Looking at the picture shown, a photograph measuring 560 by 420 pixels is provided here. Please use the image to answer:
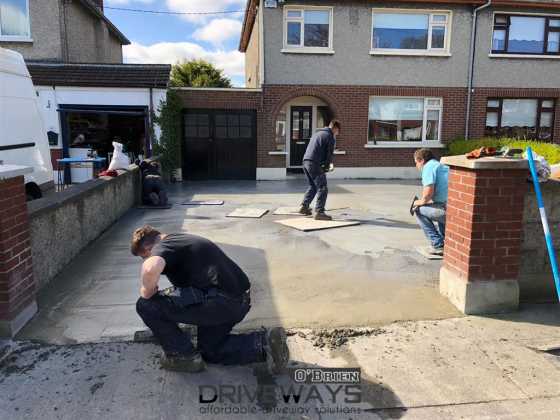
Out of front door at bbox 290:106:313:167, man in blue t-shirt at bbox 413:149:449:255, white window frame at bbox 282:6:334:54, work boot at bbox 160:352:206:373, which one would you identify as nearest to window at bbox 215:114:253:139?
front door at bbox 290:106:313:167

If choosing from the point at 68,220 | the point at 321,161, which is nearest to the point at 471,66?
the point at 321,161

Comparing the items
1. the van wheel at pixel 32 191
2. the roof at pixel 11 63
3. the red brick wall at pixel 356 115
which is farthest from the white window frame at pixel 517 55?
the van wheel at pixel 32 191

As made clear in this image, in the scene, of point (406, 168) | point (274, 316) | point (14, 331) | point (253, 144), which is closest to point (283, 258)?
point (274, 316)

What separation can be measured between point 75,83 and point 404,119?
10.2 m

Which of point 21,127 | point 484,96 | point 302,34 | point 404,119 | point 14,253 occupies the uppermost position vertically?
point 302,34

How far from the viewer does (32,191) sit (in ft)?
21.0

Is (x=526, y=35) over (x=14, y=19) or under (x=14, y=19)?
under

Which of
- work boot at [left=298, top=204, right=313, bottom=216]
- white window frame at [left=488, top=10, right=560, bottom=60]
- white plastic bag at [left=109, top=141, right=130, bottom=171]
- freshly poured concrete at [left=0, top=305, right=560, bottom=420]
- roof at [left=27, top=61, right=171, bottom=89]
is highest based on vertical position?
white window frame at [left=488, top=10, right=560, bottom=60]

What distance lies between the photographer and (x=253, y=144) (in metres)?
14.8

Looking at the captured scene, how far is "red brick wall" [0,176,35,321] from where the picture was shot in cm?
350

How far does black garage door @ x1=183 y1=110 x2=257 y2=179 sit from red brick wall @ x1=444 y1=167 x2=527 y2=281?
1108cm

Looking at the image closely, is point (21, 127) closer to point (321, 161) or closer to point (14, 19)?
point (321, 161)

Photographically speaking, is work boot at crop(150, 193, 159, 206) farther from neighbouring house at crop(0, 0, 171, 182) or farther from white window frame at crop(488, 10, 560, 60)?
white window frame at crop(488, 10, 560, 60)

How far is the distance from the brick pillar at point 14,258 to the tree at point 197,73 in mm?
32904
